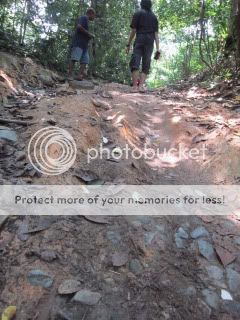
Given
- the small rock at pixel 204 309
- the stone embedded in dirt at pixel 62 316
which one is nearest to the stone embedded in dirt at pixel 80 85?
the small rock at pixel 204 309

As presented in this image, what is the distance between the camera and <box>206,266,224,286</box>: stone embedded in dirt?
8.75 ft

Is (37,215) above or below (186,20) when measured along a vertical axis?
below

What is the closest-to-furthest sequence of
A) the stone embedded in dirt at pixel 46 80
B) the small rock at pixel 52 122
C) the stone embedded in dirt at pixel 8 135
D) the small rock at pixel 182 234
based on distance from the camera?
the small rock at pixel 182 234
the stone embedded in dirt at pixel 8 135
the small rock at pixel 52 122
the stone embedded in dirt at pixel 46 80

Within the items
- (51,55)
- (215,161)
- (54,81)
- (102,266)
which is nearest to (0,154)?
(102,266)

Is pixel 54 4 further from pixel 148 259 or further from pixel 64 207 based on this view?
pixel 148 259

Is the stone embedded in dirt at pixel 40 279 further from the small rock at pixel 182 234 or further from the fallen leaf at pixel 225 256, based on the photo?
the fallen leaf at pixel 225 256

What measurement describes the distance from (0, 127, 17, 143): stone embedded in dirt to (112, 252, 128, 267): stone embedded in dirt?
6.57ft

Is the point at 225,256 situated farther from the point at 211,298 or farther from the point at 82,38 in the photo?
the point at 82,38

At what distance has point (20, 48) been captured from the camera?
8.77 m

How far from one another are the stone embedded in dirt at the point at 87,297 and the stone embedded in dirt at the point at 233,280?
0.98 meters

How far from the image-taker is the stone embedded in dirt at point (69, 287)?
2311 millimetres

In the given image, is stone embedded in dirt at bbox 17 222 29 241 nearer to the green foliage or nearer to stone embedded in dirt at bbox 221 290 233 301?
stone embedded in dirt at bbox 221 290 233 301

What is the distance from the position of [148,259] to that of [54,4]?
867 cm

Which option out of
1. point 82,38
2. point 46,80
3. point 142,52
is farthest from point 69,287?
point 82,38
